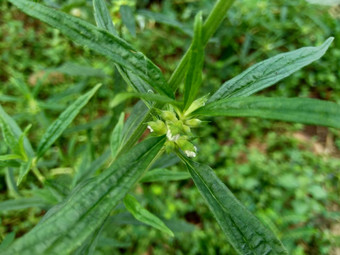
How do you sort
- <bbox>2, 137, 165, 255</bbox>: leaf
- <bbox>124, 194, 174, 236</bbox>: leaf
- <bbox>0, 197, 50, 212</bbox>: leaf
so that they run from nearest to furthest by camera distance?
<bbox>2, 137, 165, 255</bbox>: leaf < <bbox>124, 194, 174, 236</bbox>: leaf < <bbox>0, 197, 50, 212</bbox>: leaf

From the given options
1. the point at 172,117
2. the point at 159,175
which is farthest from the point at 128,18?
the point at 172,117

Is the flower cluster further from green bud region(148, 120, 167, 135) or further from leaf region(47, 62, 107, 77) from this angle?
leaf region(47, 62, 107, 77)

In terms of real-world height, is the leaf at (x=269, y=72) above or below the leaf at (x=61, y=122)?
below

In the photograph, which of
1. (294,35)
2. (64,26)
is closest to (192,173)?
(64,26)

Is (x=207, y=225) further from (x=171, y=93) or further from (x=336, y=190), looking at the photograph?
(x=171, y=93)

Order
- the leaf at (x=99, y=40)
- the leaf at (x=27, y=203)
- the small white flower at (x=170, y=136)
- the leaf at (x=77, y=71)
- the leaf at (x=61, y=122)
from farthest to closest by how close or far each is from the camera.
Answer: the leaf at (x=77, y=71) < the leaf at (x=27, y=203) < the leaf at (x=61, y=122) < the small white flower at (x=170, y=136) < the leaf at (x=99, y=40)

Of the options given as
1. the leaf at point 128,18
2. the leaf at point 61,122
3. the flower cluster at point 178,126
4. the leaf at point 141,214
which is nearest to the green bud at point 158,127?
the flower cluster at point 178,126

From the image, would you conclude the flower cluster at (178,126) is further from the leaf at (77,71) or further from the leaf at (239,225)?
the leaf at (77,71)

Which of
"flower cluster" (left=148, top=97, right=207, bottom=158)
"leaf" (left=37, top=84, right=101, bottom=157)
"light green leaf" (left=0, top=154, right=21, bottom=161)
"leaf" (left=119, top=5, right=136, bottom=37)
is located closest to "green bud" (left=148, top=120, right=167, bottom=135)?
"flower cluster" (left=148, top=97, right=207, bottom=158)
